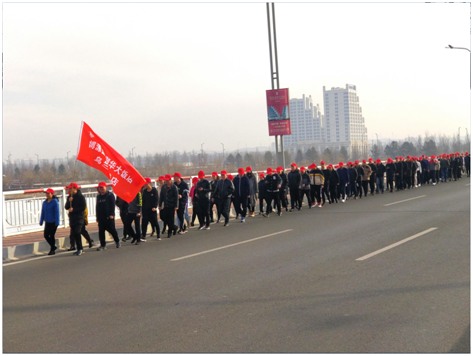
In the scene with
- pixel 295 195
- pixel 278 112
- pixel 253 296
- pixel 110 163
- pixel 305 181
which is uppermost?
pixel 278 112

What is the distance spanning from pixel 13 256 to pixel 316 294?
8.48 m

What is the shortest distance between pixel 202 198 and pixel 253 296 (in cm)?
880

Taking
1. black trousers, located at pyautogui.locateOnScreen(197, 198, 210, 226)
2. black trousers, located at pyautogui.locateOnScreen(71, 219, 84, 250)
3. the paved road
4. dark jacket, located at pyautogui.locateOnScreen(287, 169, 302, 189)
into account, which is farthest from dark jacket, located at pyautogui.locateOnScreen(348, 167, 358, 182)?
black trousers, located at pyautogui.locateOnScreen(71, 219, 84, 250)

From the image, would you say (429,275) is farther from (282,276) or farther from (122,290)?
(122,290)

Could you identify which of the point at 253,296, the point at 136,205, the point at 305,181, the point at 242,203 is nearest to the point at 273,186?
the point at 242,203

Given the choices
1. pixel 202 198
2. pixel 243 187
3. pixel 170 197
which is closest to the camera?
pixel 170 197

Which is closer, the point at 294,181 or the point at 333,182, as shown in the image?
the point at 294,181

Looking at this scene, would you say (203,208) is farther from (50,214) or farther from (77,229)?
(50,214)

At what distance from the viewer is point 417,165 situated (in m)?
31.8

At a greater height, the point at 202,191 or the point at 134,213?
the point at 202,191

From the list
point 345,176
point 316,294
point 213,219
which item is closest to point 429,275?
point 316,294

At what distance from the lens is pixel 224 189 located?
16.7 m

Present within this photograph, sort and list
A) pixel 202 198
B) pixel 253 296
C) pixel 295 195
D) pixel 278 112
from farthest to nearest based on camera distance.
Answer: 1. pixel 278 112
2. pixel 295 195
3. pixel 202 198
4. pixel 253 296

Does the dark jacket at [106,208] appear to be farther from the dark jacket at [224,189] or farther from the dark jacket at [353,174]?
the dark jacket at [353,174]
